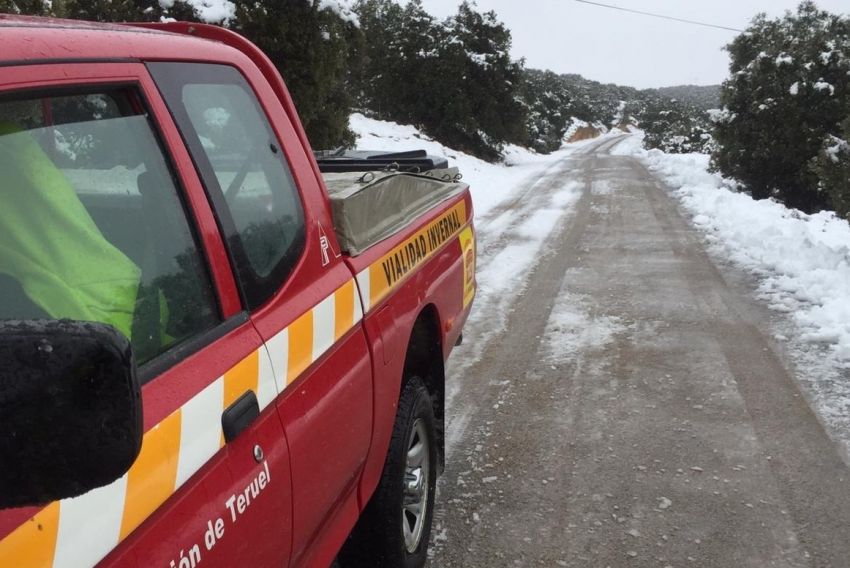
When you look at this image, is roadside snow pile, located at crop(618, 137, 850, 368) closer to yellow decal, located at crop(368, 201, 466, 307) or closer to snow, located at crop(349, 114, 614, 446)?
snow, located at crop(349, 114, 614, 446)

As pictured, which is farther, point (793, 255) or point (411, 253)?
point (793, 255)

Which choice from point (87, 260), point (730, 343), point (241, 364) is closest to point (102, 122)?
point (87, 260)

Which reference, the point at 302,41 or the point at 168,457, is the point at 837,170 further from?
the point at 168,457

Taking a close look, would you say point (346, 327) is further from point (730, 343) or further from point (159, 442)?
point (730, 343)

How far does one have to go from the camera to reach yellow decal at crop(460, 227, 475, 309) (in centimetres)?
399

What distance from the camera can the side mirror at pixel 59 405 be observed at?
2.35ft

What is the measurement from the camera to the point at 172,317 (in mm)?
1535

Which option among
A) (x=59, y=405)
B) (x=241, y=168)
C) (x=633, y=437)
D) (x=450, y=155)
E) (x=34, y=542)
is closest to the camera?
(x=59, y=405)

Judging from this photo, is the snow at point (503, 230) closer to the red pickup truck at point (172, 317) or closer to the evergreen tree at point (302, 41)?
the red pickup truck at point (172, 317)

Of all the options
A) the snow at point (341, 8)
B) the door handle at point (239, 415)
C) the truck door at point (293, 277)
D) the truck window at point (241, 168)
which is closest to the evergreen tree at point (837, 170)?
the snow at point (341, 8)

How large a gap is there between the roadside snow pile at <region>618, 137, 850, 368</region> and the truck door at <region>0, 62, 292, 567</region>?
478 cm

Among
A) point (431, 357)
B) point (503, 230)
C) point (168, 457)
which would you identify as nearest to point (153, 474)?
point (168, 457)

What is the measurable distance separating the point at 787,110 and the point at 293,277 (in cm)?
1947

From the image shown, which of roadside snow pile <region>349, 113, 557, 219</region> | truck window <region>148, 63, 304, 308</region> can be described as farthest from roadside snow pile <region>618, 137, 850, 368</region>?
roadside snow pile <region>349, 113, 557, 219</region>
